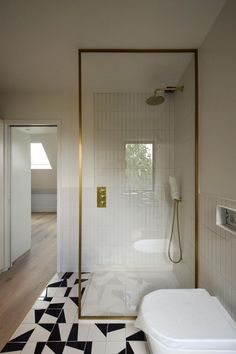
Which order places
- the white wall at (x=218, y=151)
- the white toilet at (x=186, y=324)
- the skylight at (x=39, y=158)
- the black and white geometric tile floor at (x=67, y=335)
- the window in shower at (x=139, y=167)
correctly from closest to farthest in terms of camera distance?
1. the white toilet at (x=186, y=324)
2. the white wall at (x=218, y=151)
3. the black and white geometric tile floor at (x=67, y=335)
4. the window in shower at (x=139, y=167)
5. the skylight at (x=39, y=158)

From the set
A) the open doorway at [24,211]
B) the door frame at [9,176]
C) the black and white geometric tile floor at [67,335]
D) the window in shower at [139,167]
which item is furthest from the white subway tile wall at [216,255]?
the open doorway at [24,211]

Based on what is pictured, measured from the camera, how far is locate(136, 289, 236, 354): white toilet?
102 cm

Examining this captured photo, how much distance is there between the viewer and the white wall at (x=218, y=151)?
1.27 m

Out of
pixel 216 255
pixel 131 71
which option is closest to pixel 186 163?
pixel 216 255

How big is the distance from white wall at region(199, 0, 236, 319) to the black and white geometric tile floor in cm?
75

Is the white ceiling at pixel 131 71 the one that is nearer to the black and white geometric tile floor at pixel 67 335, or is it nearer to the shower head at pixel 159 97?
the shower head at pixel 159 97

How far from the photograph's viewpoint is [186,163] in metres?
1.93

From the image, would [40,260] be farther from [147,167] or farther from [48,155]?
[48,155]

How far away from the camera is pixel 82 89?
1921 millimetres

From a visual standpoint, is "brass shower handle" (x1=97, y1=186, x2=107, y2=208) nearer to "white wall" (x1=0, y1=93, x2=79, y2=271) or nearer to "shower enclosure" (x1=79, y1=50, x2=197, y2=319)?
"shower enclosure" (x1=79, y1=50, x2=197, y2=319)

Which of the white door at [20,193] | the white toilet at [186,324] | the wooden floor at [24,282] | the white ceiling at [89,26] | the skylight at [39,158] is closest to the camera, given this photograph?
the white toilet at [186,324]

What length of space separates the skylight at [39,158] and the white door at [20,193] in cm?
234

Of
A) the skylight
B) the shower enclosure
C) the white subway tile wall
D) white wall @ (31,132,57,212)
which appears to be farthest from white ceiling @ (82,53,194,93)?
the skylight

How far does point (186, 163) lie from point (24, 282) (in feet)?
7.50
